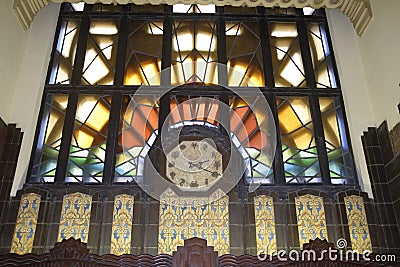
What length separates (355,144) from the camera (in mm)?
6633

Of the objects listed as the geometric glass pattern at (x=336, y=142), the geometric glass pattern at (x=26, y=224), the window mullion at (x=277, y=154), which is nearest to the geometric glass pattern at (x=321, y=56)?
the geometric glass pattern at (x=336, y=142)

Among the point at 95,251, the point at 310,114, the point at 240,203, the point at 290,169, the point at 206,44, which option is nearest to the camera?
the point at 95,251

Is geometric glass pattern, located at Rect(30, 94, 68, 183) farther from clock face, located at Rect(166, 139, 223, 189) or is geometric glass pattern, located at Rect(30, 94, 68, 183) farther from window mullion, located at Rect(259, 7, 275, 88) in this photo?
window mullion, located at Rect(259, 7, 275, 88)

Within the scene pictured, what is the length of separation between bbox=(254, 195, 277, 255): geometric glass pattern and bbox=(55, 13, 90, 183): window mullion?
237 cm

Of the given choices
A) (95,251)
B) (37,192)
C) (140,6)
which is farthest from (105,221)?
(140,6)

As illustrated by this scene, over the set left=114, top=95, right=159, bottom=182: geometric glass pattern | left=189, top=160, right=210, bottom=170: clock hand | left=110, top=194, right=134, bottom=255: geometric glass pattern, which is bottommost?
left=110, top=194, right=134, bottom=255: geometric glass pattern

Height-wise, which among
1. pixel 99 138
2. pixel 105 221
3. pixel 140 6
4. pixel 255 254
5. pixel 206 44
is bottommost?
pixel 255 254

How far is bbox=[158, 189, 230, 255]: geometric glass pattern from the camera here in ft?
19.4

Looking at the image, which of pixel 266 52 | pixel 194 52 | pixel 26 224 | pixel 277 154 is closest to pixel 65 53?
pixel 194 52

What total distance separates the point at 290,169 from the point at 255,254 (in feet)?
4.22

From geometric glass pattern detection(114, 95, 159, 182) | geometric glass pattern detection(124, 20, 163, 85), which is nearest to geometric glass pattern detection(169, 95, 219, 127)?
geometric glass pattern detection(114, 95, 159, 182)

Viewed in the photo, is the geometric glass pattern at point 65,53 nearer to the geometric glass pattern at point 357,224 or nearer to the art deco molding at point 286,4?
the art deco molding at point 286,4

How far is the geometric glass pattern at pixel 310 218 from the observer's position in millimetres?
5964

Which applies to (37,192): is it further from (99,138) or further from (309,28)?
(309,28)
